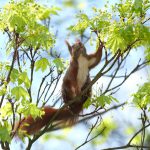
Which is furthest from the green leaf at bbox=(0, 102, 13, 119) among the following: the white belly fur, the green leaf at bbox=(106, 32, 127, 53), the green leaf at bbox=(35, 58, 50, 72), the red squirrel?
the white belly fur

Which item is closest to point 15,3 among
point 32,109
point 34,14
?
point 34,14

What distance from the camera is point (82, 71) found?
5883 mm

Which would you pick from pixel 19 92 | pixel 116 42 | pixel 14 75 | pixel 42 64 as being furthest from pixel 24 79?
pixel 116 42

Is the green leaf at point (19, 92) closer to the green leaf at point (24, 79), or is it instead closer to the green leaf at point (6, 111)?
the green leaf at point (24, 79)

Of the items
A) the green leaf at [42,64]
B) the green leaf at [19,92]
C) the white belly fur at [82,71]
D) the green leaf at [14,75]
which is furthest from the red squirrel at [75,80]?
the green leaf at [19,92]

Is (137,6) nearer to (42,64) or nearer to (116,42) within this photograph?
(116,42)

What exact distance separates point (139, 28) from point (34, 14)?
3.02ft

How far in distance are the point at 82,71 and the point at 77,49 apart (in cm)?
25

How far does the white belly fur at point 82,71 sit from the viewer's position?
230 inches

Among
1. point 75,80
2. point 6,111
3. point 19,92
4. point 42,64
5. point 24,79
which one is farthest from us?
point 75,80

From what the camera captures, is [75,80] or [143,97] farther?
[75,80]

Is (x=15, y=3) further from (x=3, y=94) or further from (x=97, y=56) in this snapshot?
(x=97, y=56)

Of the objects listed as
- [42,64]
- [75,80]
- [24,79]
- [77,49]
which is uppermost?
[77,49]

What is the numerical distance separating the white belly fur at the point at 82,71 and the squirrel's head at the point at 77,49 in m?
0.05
